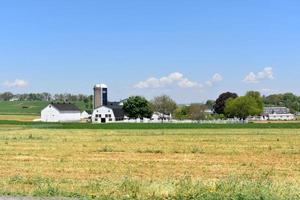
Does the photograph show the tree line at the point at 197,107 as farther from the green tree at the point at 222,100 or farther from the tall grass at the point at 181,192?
the tall grass at the point at 181,192

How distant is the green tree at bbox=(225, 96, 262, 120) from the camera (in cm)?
15312

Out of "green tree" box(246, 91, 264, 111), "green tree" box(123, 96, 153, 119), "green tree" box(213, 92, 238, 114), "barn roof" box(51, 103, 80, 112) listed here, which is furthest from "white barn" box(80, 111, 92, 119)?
"green tree" box(246, 91, 264, 111)

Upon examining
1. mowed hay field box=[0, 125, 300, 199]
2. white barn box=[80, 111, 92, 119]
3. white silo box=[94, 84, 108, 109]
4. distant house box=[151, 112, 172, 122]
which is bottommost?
mowed hay field box=[0, 125, 300, 199]

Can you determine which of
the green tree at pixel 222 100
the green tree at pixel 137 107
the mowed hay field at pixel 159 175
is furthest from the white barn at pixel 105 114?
the mowed hay field at pixel 159 175

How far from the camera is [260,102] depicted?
171875 mm

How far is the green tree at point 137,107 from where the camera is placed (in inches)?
6014

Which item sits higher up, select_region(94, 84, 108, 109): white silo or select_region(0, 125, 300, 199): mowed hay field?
select_region(94, 84, 108, 109): white silo

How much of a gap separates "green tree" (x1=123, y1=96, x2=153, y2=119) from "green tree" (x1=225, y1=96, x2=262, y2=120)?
979 inches

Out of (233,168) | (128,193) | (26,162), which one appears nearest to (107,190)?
(128,193)

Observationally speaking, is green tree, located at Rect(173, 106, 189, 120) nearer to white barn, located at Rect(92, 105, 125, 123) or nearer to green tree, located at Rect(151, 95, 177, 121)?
green tree, located at Rect(151, 95, 177, 121)

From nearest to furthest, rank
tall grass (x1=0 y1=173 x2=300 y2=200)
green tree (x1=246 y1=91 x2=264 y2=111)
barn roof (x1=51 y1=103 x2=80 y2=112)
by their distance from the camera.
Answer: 1. tall grass (x1=0 y1=173 x2=300 y2=200)
2. barn roof (x1=51 y1=103 x2=80 y2=112)
3. green tree (x1=246 y1=91 x2=264 y2=111)

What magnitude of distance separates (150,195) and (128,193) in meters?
0.82

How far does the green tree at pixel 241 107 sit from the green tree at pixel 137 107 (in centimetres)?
2486

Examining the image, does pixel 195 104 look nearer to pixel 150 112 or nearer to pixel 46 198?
pixel 150 112
